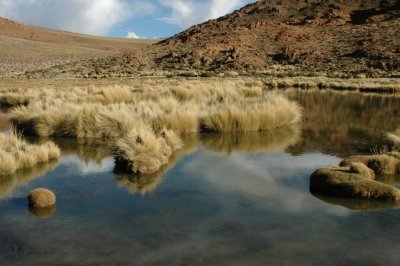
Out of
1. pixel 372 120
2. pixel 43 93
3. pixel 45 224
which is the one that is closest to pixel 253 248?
pixel 45 224

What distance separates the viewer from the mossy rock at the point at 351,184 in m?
7.20

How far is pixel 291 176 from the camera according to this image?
8.69 meters

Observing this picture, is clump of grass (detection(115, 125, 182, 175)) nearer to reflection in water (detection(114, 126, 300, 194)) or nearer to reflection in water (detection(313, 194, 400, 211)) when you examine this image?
reflection in water (detection(114, 126, 300, 194))

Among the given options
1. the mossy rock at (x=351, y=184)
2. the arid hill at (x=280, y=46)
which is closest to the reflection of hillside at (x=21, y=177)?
the mossy rock at (x=351, y=184)

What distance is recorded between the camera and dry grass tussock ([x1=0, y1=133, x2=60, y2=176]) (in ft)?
28.3

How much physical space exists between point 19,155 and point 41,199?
8.62ft

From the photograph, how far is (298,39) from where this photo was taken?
6631cm

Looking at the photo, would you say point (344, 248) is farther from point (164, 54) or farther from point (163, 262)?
point (164, 54)

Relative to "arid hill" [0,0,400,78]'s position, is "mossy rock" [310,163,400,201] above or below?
below

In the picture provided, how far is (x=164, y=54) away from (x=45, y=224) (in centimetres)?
6553

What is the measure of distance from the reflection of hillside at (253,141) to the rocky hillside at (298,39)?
3745cm

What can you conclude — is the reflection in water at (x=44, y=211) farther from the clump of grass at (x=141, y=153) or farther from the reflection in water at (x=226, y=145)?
the clump of grass at (x=141, y=153)

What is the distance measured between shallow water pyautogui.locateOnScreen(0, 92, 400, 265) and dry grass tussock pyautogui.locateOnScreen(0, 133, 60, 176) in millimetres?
225

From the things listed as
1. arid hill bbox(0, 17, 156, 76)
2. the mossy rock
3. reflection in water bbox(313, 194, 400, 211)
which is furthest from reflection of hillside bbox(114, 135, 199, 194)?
arid hill bbox(0, 17, 156, 76)
